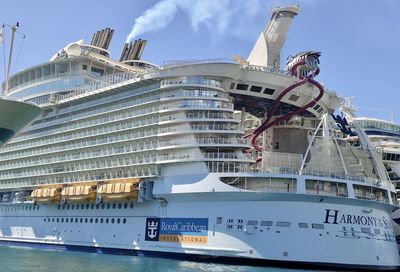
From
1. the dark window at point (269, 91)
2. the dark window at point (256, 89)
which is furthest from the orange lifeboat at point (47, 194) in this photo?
the dark window at point (269, 91)

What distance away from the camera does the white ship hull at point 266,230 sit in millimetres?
27016

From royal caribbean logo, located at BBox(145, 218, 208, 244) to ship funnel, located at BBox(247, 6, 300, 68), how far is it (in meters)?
14.4

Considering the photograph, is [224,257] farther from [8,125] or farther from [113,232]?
[8,125]

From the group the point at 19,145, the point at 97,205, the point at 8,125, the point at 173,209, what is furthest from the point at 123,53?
the point at 8,125

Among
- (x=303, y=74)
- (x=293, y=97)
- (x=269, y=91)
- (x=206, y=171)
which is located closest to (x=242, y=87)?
(x=269, y=91)

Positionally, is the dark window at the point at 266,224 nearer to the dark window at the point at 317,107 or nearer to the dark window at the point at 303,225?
the dark window at the point at 303,225

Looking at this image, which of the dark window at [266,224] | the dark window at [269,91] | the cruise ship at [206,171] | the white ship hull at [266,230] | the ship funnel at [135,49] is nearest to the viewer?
the white ship hull at [266,230]

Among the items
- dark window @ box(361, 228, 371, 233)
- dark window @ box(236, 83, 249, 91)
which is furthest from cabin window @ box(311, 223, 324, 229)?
dark window @ box(236, 83, 249, 91)

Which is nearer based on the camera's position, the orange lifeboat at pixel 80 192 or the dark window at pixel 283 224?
the dark window at pixel 283 224

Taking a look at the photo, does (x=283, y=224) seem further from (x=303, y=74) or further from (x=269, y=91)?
(x=303, y=74)

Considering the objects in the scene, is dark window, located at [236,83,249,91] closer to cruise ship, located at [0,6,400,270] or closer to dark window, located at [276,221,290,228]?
cruise ship, located at [0,6,400,270]

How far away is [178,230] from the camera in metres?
29.9

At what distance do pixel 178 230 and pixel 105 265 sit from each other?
5011 millimetres

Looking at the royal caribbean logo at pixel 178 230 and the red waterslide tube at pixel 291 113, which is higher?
the red waterslide tube at pixel 291 113
